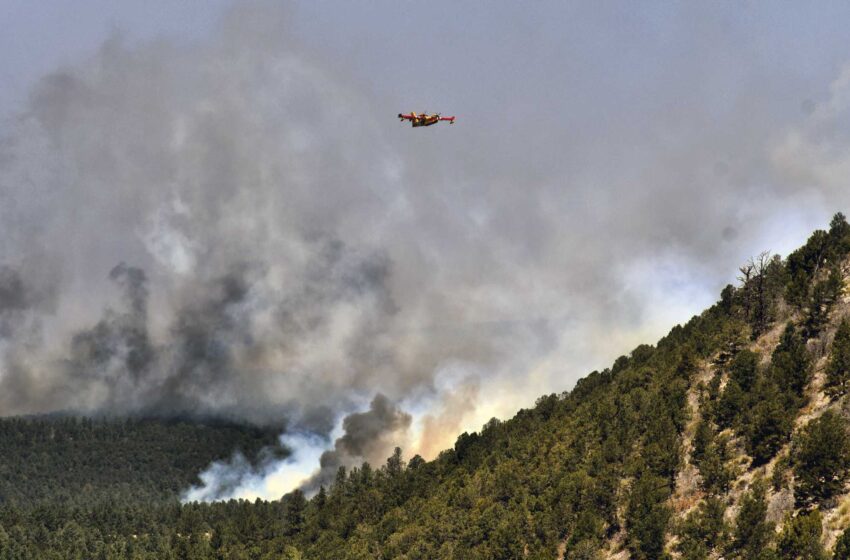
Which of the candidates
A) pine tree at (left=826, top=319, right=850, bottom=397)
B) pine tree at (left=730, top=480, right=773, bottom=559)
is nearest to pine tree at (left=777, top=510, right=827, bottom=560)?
pine tree at (left=730, top=480, right=773, bottom=559)

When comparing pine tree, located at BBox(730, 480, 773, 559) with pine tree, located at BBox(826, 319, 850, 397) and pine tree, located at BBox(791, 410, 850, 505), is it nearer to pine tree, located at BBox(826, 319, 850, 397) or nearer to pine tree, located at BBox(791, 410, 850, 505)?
pine tree, located at BBox(791, 410, 850, 505)

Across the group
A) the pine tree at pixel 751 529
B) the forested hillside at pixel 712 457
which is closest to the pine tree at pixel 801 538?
the forested hillside at pixel 712 457

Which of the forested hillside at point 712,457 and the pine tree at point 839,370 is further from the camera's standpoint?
the pine tree at point 839,370

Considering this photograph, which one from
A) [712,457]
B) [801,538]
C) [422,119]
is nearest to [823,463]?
[801,538]

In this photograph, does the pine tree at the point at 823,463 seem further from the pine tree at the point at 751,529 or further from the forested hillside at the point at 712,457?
the pine tree at the point at 751,529

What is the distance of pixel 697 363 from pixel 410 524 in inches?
3306

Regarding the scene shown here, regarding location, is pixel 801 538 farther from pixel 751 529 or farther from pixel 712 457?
pixel 712 457

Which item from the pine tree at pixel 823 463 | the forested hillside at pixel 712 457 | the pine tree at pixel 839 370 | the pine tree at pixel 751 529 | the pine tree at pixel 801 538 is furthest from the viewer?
the pine tree at pixel 839 370

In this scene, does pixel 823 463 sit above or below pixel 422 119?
below

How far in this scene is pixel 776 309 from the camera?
488ft

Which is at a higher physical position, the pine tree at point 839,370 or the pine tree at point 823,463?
the pine tree at point 839,370

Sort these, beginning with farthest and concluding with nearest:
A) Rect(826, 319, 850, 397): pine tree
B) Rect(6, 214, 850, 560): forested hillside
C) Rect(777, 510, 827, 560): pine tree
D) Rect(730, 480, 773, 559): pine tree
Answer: Rect(826, 319, 850, 397): pine tree
Rect(6, 214, 850, 560): forested hillside
Rect(730, 480, 773, 559): pine tree
Rect(777, 510, 827, 560): pine tree

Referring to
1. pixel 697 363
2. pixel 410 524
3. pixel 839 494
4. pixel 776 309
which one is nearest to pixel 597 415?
pixel 697 363

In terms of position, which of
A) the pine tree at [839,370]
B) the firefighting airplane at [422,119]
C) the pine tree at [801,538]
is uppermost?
the firefighting airplane at [422,119]
